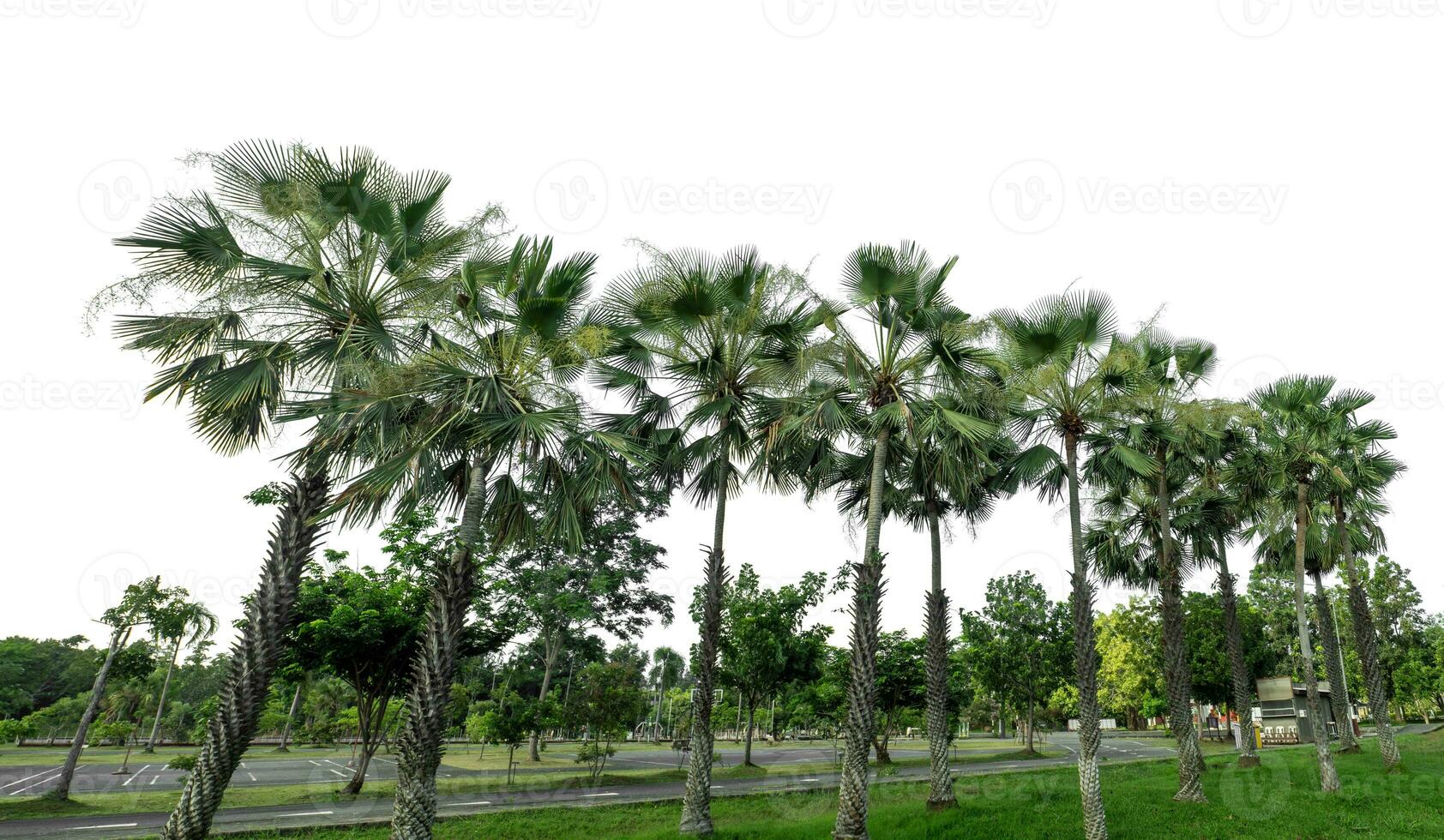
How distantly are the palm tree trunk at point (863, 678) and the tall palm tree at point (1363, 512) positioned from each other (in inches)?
563

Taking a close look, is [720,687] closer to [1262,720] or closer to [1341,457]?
[1341,457]

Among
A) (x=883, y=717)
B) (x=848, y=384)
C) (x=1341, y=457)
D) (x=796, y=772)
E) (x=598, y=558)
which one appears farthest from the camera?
(x=598, y=558)

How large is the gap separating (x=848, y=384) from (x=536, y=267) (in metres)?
6.72

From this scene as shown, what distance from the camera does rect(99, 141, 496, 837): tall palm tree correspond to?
8820 mm

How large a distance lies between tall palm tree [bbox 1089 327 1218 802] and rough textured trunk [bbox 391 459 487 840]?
13.1 meters

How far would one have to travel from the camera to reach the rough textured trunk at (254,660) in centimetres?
835

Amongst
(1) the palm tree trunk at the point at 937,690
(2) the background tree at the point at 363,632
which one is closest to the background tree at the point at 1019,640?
(1) the palm tree trunk at the point at 937,690

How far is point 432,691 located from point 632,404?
7225 mm

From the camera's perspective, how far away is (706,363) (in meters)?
14.1

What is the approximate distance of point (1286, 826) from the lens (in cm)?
1293

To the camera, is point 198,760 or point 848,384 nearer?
point 198,760

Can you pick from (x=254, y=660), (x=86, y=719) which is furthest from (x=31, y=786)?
(x=254, y=660)

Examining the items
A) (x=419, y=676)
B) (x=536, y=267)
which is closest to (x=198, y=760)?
(x=419, y=676)

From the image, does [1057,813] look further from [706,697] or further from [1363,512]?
[1363,512]
